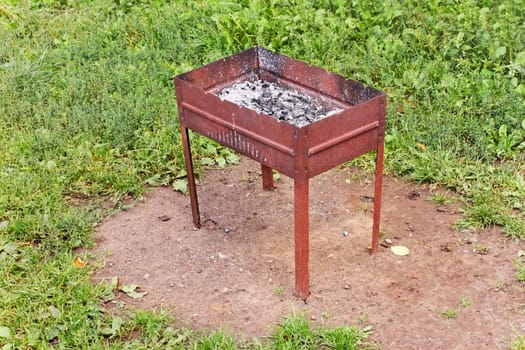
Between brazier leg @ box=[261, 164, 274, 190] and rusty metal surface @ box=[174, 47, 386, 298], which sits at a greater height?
rusty metal surface @ box=[174, 47, 386, 298]

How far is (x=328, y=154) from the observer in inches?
161

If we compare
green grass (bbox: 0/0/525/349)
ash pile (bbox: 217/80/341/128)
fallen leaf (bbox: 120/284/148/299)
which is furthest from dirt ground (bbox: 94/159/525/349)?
ash pile (bbox: 217/80/341/128)

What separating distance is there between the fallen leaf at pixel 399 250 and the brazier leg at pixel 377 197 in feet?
0.40

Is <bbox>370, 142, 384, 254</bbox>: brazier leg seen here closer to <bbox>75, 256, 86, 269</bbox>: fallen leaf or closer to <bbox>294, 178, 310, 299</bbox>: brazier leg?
<bbox>294, 178, 310, 299</bbox>: brazier leg

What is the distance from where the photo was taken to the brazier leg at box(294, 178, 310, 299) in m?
4.05

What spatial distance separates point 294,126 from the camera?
388 centimetres

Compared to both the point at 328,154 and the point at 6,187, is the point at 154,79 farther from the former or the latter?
the point at 328,154

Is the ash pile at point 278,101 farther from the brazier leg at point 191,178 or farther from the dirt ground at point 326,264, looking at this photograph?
the dirt ground at point 326,264

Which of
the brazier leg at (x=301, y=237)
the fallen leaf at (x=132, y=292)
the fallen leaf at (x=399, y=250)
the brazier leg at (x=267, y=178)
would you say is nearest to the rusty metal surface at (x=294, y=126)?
the brazier leg at (x=301, y=237)

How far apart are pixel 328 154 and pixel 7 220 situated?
2.33 meters

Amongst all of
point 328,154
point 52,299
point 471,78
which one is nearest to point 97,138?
point 52,299

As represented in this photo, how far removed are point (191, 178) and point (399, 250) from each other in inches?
54.1

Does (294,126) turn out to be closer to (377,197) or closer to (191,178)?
(377,197)

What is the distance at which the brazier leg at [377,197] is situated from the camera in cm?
445
